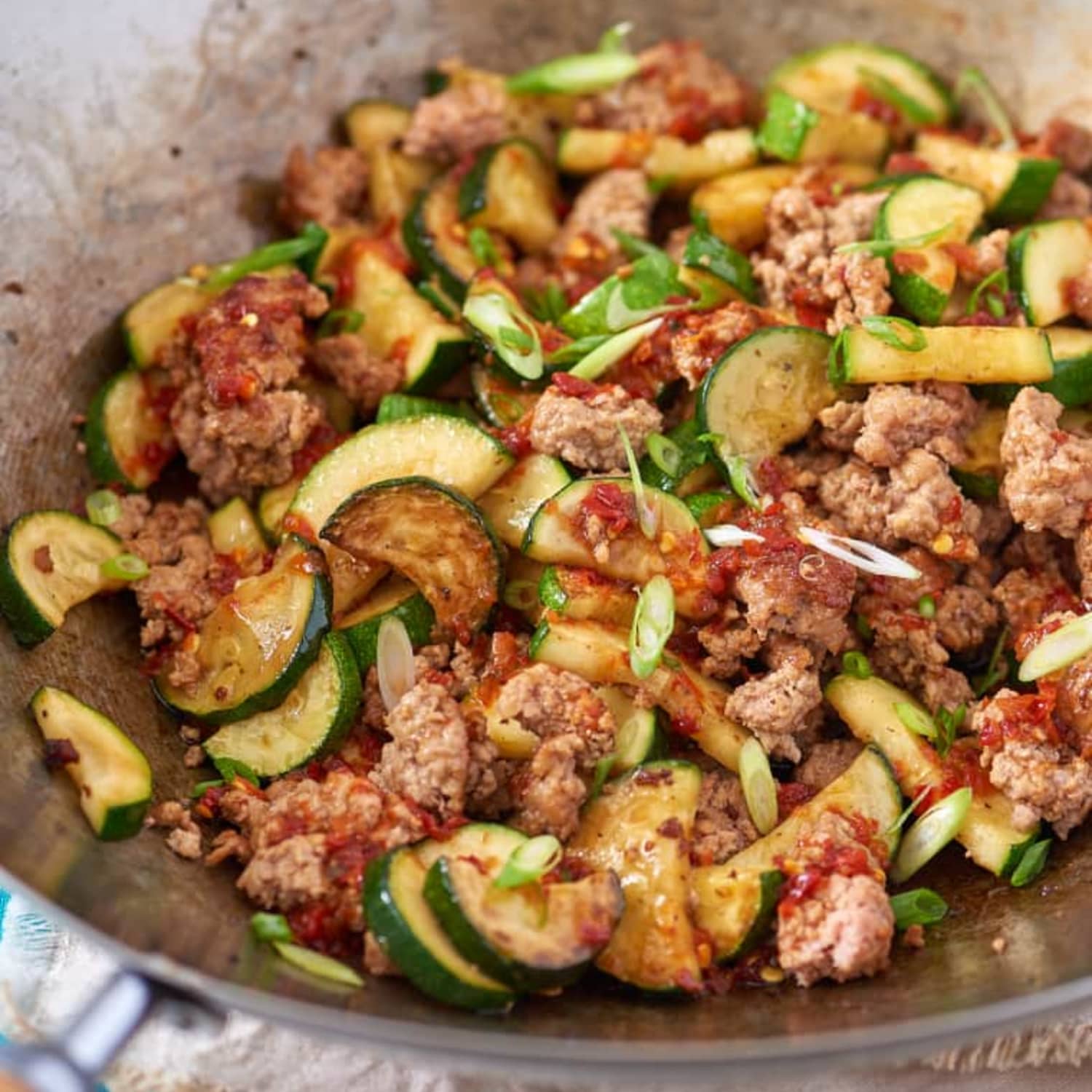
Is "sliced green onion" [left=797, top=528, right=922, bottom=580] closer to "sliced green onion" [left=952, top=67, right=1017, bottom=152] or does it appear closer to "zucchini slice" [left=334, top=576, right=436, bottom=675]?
"zucchini slice" [left=334, top=576, right=436, bottom=675]

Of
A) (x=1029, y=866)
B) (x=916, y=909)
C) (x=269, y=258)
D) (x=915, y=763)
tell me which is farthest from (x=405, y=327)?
(x=1029, y=866)

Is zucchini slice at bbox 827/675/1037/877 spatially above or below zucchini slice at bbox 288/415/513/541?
below

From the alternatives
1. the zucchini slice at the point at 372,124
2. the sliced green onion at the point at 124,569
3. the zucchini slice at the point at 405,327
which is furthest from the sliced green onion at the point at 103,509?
the zucchini slice at the point at 372,124

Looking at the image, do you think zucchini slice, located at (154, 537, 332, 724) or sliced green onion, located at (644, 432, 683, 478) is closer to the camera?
zucchini slice, located at (154, 537, 332, 724)

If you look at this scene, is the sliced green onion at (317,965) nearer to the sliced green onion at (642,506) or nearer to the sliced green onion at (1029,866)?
the sliced green onion at (642,506)

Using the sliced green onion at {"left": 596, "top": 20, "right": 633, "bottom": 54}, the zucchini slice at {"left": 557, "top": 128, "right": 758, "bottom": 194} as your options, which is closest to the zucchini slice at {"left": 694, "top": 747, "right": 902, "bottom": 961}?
the zucchini slice at {"left": 557, "top": 128, "right": 758, "bottom": 194}

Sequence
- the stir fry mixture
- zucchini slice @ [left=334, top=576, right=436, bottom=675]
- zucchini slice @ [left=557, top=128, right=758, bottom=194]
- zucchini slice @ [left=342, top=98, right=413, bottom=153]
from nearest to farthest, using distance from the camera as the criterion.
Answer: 1. the stir fry mixture
2. zucchini slice @ [left=334, top=576, right=436, bottom=675]
3. zucchini slice @ [left=557, top=128, right=758, bottom=194]
4. zucchini slice @ [left=342, top=98, right=413, bottom=153]

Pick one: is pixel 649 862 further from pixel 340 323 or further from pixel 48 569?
pixel 340 323

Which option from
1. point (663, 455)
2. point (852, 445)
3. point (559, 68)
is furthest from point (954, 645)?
point (559, 68)
